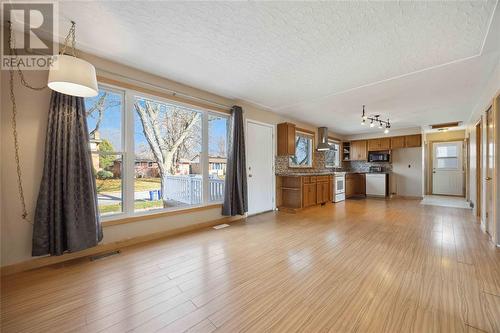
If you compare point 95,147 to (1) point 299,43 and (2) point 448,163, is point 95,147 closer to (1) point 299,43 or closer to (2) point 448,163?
(1) point 299,43

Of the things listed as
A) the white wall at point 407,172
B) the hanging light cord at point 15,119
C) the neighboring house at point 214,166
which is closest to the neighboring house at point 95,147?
the hanging light cord at point 15,119

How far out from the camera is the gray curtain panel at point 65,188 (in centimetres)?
218

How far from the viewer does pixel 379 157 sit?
24.8 feet

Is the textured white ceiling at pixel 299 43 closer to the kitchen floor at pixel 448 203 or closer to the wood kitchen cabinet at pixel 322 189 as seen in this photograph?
the wood kitchen cabinet at pixel 322 189

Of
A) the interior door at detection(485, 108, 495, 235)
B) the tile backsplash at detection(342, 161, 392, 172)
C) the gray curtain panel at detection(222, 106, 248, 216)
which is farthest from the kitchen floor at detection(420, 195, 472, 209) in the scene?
the gray curtain panel at detection(222, 106, 248, 216)

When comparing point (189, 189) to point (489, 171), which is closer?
point (489, 171)

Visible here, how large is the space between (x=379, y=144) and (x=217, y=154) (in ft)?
20.9

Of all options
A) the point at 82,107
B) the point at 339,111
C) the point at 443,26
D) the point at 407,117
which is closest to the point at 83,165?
the point at 82,107

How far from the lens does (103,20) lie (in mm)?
1963

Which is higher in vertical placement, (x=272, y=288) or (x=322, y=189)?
(x=322, y=189)

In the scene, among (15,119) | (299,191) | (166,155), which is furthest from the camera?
(299,191)

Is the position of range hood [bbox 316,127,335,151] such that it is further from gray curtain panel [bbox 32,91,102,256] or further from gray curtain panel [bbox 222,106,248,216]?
gray curtain panel [bbox 32,91,102,256]

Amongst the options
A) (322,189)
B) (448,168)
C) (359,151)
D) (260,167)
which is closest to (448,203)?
(448,168)

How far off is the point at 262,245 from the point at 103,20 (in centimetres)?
312
